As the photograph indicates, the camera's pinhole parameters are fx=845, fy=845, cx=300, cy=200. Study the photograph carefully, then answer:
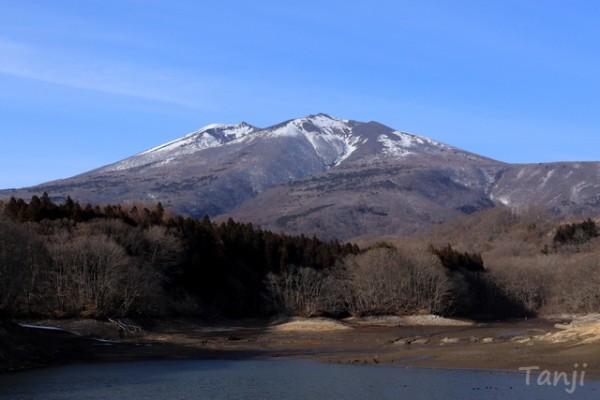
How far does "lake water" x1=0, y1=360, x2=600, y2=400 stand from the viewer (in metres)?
37.9

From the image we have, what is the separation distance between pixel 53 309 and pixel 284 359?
26.0m

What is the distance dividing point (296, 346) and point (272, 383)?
79.9 ft

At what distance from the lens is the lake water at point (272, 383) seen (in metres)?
37.9

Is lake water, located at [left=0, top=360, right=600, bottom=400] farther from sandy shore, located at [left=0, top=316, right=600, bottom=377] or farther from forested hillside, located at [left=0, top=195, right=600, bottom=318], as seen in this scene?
forested hillside, located at [left=0, top=195, right=600, bottom=318]

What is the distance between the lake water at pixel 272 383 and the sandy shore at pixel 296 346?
3.12 metres

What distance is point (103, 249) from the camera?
77.7 meters

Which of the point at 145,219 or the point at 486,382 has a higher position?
the point at 145,219

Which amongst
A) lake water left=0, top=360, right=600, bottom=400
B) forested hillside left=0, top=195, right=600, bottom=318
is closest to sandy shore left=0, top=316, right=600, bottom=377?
lake water left=0, top=360, right=600, bottom=400

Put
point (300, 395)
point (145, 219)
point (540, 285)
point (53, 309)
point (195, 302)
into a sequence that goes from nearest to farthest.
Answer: point (300, 395), point (53, 309), point (195, 302), point (145, 219), point (540, 285)

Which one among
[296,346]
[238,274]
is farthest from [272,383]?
[238,274]

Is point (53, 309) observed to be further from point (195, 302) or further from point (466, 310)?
point (466, 310)

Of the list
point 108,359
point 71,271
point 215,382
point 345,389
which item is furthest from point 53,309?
point 345,389

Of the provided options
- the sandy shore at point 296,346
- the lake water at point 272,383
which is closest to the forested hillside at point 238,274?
the sandy shore at point 296,346

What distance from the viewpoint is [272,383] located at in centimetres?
4322
